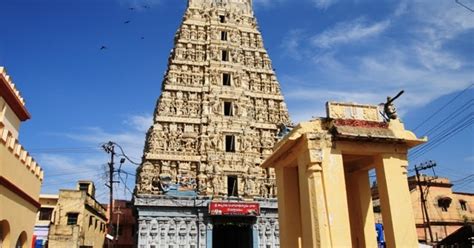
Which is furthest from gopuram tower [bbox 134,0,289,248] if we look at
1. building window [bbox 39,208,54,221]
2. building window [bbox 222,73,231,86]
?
building window [bbox 39,208,54,221]

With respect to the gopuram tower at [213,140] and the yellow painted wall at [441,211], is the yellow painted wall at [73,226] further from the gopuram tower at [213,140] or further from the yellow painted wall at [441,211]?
the yellow painted wall at [441,211]

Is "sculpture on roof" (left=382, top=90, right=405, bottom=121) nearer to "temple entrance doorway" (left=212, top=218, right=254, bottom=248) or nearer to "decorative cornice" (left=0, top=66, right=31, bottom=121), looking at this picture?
"decorative cornice" (left=0, top=66, right=31, bottom=121)

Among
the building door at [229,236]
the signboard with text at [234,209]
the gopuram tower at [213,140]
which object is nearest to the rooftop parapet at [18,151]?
the gopuram tower at [213,140]

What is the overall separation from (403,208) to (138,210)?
72.4 ft

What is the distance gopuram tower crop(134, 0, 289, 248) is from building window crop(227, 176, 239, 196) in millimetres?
87

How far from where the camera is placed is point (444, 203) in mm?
43750

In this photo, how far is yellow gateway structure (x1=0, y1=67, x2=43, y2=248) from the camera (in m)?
13.1

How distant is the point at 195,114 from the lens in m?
34.9

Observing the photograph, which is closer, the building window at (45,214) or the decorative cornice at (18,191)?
the decorative cornice at (18,191)

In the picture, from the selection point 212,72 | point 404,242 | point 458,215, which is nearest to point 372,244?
point 404,242

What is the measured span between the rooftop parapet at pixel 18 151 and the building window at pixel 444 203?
41193mm

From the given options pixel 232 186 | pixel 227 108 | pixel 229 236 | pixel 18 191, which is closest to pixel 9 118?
pixel 18 191

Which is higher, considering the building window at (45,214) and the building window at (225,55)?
the building window at (225,55)

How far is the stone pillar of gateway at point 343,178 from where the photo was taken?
11.1 meters
